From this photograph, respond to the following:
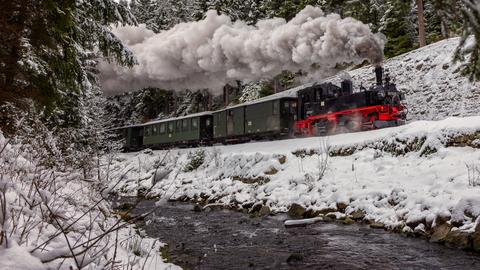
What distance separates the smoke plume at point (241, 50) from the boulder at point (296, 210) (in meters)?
7.56

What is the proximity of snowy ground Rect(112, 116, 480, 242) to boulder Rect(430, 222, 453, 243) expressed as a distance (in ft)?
0.76

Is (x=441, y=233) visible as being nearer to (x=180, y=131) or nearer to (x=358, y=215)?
(x=358, y=215)

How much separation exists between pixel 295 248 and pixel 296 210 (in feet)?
13.2

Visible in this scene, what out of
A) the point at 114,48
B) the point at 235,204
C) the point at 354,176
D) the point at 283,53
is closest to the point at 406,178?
the point at 354,176

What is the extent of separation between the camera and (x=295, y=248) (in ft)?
26.2

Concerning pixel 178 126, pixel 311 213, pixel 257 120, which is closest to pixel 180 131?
pixel 178 126

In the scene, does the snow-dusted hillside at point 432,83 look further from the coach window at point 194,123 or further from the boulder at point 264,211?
the boulder at point 264,211

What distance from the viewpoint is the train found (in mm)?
17031

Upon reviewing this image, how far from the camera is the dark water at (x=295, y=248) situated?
22.0 feet

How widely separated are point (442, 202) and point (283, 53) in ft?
37.7

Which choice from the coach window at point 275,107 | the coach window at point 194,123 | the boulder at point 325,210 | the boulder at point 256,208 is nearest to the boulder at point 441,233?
the boulder at point 325,210

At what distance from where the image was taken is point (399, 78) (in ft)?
84.8

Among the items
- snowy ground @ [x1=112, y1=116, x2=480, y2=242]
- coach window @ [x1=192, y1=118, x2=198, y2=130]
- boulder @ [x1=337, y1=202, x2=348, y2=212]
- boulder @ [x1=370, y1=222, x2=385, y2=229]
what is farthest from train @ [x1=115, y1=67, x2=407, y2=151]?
boulder @ [x1=370, y1=222, x2=385, y2=229]

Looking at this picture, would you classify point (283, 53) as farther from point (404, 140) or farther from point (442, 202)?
point (442, 202)
